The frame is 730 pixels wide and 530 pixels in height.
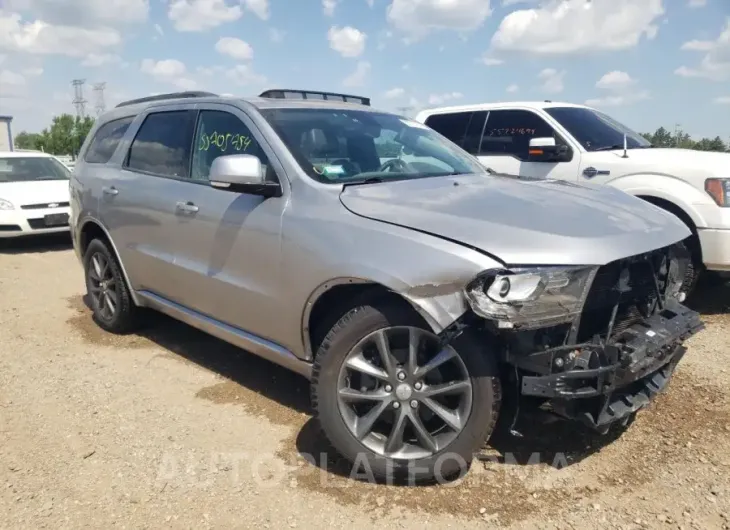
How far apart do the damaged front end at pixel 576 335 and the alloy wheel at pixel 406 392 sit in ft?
0.82

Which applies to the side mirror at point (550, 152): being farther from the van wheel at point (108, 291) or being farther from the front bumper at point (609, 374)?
the van wheel at point (108, 291)

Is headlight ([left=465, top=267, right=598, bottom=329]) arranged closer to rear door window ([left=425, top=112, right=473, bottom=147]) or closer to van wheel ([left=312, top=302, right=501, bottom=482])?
van wheel ([left=312, top=302, right=501, bottom=482])

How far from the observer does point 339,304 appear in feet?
10.6

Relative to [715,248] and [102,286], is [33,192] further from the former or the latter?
[715,248]

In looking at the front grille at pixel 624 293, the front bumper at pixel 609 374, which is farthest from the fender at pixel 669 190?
the front bumper at pixel 609 374

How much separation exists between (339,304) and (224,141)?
4.73ft

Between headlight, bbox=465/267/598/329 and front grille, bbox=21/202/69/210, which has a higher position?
headlight, bbox=465/267/598/329

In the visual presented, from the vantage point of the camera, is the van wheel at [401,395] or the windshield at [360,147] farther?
the windshield at [360,147]

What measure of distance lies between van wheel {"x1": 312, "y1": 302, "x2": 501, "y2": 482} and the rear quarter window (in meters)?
3.08

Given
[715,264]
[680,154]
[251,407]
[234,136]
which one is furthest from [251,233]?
[680,154]

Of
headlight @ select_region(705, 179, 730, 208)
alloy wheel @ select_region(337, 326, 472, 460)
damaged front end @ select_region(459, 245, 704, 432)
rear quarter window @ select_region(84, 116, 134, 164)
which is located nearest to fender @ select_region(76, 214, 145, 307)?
rear quarter window @ select_region(84, 116, 134, 164)

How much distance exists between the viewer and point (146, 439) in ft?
11.4

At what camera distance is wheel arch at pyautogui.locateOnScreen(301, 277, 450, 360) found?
106 inches

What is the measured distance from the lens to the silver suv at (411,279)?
8.58 feet
